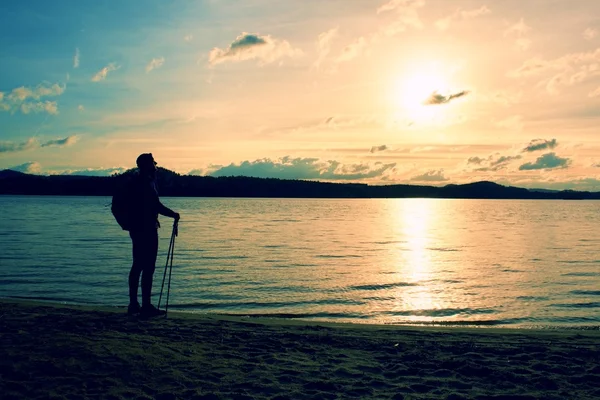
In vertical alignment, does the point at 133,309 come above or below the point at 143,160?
below

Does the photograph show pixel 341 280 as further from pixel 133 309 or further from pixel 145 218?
pixel 145 218

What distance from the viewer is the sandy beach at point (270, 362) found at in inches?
243

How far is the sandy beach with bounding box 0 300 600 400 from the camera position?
618cm

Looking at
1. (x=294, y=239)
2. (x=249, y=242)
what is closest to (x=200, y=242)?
(x=249, y=242)

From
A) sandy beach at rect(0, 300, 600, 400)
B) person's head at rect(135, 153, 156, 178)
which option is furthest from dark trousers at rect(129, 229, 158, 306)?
person's head at rect(135, 153, 156, 178)

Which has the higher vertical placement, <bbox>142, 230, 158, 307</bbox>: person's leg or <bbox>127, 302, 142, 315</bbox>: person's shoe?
<bbox>142, 230, 158, 307</bbox>: person's leg

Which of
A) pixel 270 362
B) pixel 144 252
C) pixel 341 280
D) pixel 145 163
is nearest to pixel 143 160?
pixel 145 163

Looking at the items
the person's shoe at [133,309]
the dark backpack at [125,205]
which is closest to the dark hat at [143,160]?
the dark backpack at [125,205]

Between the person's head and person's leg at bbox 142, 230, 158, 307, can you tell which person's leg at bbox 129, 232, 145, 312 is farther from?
the person's head

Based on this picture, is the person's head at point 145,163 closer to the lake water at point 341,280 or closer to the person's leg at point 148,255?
the person's leg at point 148,255

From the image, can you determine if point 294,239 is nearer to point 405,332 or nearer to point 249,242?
point 249,242

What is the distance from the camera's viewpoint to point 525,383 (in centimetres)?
672

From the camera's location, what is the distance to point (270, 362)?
746 centimetres

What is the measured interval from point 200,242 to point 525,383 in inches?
1131
